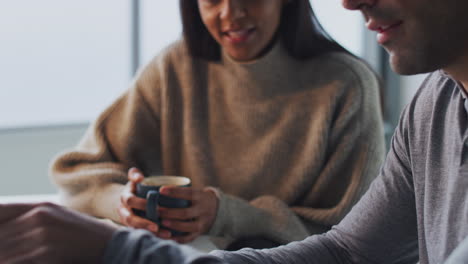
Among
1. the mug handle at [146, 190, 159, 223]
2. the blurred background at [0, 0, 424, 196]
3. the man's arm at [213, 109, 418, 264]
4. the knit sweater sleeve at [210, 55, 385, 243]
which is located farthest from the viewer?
the blurred background at [0, 0, 424, 196]

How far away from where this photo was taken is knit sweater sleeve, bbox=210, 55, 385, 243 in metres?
1.33

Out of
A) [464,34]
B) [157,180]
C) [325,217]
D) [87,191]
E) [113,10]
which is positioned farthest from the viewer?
[113,10]

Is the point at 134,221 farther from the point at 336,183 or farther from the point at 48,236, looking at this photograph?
the point at 48,236

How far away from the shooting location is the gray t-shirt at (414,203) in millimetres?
830

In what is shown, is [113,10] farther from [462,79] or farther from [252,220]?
[462,79]

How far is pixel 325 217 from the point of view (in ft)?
4.51

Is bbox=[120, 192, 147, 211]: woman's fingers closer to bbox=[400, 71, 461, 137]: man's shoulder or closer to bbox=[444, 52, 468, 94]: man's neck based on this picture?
bbox=[400, 71, 461, 137]: man's shoulder

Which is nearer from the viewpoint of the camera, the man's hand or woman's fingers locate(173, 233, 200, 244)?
the man's hand

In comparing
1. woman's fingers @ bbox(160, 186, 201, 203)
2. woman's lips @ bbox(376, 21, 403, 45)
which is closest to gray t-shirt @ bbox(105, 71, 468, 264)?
woman's lips @ bbox(376, 21, 403, 45)

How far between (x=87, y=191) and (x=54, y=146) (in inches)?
66.4

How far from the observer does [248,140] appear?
1532mm

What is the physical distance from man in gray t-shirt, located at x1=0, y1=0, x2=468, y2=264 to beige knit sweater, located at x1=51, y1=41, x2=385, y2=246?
35 centimetres

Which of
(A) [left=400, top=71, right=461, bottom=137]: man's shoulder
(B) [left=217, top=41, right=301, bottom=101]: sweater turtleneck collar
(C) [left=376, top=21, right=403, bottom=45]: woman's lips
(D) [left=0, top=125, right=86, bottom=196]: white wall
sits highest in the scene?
(C) [left=376, top=21, right=403, bottom=45]: woman's lips

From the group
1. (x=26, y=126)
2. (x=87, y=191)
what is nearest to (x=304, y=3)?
(x=87, y=191)
